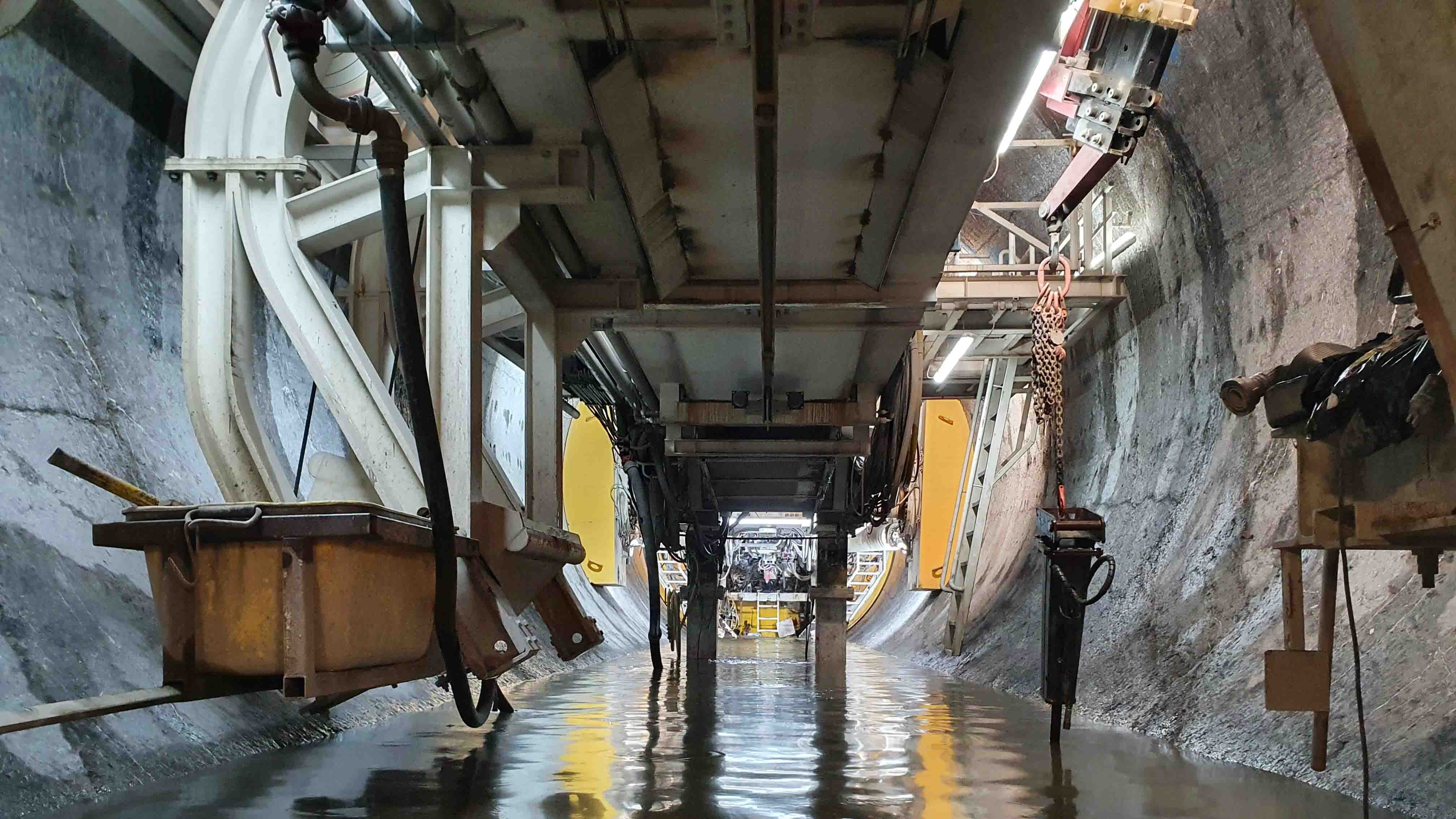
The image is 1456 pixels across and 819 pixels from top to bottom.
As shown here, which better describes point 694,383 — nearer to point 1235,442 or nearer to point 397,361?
point 397,361

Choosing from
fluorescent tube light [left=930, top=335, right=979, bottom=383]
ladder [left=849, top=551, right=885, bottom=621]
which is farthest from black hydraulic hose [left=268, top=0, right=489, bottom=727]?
ladder [left=849, top=551, right=885, bottom=621]

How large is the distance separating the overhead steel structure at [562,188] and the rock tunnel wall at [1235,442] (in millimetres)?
2027

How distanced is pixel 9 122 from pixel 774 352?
13.2 feet

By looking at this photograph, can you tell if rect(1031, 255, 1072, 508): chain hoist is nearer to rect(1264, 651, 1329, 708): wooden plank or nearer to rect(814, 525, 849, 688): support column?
rect(814, 525, 849, 688): support column

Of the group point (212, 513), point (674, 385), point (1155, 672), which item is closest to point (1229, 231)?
point (1155, 672)

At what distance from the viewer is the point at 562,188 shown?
158 inches

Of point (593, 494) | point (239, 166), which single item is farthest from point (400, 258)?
point (593, 494)

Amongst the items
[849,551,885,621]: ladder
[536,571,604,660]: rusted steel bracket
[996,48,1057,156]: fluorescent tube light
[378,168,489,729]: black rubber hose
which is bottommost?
[849,551,885,621]: ladder

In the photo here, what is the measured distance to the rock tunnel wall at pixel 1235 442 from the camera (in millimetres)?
4035

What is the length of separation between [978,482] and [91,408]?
29.7 ft

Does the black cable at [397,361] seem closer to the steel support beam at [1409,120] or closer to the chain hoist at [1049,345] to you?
the chain hoist at [1049,345]

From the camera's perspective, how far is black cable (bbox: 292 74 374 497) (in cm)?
477

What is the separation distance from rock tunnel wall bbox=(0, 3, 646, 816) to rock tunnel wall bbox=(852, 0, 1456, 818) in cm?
397

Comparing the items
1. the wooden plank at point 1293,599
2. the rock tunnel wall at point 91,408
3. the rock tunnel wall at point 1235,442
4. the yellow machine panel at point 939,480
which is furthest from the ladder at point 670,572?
the wooden plank at point 1293,599
